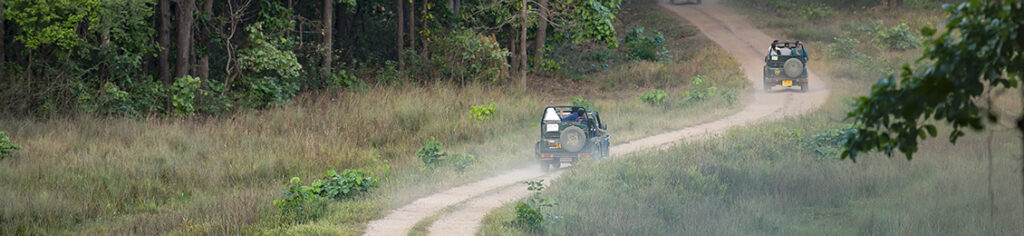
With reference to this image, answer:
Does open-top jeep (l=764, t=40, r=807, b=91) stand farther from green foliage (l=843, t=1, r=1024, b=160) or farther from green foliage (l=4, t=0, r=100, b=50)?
green foliage (l=4, t=0, r=100, b=50)

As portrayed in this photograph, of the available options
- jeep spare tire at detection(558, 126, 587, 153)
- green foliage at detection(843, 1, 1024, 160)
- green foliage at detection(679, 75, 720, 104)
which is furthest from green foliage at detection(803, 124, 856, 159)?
green foliage at detection(843, 1, 1024, 160)

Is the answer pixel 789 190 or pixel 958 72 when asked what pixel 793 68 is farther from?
pixel 958 72

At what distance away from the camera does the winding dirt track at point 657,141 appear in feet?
38.4

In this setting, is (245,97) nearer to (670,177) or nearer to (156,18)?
(156,18)

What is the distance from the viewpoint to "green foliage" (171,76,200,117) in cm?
2092

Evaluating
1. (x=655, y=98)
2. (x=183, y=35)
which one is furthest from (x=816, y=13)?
(x=183, y=35)

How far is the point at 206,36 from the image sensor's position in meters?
23.3

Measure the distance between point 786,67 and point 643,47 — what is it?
1104cm

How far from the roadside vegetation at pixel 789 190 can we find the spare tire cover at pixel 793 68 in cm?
457

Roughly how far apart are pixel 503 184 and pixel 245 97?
37.5 feet

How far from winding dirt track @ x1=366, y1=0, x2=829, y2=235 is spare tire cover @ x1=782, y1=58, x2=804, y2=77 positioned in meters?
0.76

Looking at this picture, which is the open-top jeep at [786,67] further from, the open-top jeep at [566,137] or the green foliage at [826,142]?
the open-top jeep at [566,137]

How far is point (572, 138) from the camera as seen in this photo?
1445 cm

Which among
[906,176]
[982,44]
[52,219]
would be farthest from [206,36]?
[982,44]
